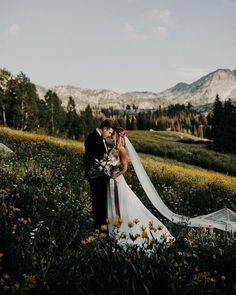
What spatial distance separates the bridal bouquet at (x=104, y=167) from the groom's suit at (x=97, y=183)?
100 millimetres

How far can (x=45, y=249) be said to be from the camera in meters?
5.13

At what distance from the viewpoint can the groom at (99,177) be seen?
26.7 ft

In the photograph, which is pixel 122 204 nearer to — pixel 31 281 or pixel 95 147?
pixel 95 147

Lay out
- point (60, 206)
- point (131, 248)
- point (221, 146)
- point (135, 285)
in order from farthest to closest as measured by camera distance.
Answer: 1. point (221, 146)
2. point (60, 206)
3. point (131, 248)
4. point (135, 285)

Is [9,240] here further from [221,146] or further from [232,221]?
[221,146]

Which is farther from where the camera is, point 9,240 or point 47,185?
point 47,185

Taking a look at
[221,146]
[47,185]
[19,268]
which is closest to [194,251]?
[19,268]

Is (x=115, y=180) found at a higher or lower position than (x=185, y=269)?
higher

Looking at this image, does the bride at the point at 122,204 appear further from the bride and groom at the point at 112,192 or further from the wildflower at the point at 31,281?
the wildflower at the point at 31,281

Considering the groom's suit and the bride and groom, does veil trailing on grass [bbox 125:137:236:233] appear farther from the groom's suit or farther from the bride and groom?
the groom's suit

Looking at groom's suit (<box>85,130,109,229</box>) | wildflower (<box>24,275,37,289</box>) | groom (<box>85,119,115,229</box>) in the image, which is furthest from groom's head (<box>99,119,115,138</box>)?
wildflower (<box>24,275,37,289</box>)

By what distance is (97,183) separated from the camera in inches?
326

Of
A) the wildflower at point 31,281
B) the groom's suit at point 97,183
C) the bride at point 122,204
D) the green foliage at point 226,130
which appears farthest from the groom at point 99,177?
the green foliage at point 226,130

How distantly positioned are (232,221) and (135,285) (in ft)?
21.0
